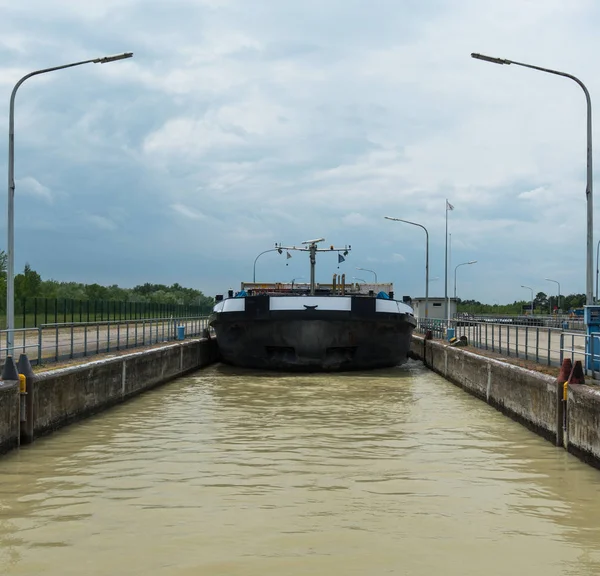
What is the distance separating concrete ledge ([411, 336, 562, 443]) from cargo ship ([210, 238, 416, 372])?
2.45 metres

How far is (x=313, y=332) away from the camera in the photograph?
83.4ft

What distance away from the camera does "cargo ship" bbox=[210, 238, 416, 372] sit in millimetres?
25469

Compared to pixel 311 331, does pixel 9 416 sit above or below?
below

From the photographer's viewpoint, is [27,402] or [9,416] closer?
[9,416]

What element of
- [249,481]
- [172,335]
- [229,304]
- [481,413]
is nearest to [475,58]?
[481,413]

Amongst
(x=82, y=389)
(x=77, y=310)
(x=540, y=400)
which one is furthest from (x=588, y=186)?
(x=77, y=310)

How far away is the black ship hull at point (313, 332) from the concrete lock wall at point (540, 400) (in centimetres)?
426

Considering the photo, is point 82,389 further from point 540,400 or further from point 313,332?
point 313,332

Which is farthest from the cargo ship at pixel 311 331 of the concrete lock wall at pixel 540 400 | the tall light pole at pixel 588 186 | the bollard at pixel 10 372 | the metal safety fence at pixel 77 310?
the bollard at pixel 10 372

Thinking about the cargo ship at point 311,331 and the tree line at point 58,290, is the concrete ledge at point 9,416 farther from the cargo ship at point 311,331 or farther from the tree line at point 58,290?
the tree line at point 58,290

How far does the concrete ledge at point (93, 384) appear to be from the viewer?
12668mm

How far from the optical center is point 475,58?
20016 mm

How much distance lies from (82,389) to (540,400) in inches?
304

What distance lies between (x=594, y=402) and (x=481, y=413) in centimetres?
617
